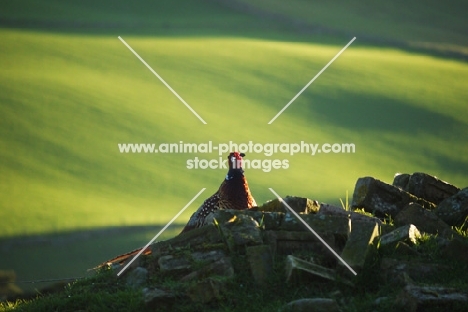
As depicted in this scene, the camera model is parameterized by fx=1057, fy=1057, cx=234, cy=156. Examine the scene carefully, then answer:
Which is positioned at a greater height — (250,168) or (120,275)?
(250,168)

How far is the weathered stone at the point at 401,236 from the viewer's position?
6801 millimetres

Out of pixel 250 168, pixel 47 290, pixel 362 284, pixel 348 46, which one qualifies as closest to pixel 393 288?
pixel 362 284

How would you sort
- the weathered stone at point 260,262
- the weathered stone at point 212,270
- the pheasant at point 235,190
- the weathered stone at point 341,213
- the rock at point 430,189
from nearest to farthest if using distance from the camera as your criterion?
A: the weathered stone at point 260,262, the weathered stone at point 212,270, the weathered stone at point 341,213, the pheasant at point 235,190, the rock at point 430,189

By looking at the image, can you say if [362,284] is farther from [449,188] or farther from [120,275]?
[449,188]

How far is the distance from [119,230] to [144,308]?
5319mm

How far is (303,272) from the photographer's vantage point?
635cm

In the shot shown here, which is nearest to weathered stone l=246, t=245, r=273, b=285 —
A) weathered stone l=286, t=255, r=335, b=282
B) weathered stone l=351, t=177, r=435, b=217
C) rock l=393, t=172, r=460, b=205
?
weathered stone l=286, t=255, r=335, b=282

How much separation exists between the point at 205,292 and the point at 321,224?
40.2 inches

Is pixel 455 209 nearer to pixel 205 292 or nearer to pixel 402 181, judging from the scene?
pixel 402 181

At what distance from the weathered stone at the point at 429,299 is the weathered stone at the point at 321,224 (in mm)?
970

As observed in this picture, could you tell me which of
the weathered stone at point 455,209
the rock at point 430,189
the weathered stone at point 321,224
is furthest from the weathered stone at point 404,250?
the rock at point 430,189

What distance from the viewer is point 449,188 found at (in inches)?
331

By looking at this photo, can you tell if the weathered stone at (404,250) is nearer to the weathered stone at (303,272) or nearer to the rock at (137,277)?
the weathered stone at (303,272)

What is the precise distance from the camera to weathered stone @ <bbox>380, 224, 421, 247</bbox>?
6.80 metres
